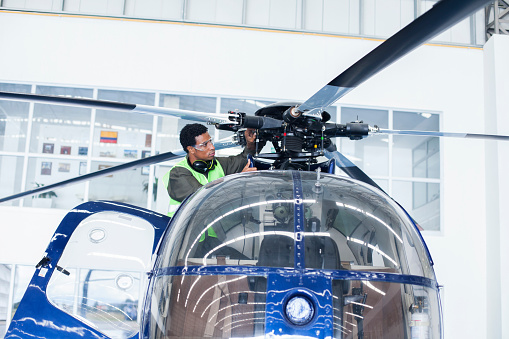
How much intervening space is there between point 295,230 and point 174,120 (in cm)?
927

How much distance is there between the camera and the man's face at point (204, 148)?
373 cm

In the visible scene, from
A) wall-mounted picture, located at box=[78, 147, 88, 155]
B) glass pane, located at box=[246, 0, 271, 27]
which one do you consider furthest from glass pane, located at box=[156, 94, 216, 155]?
glass pane, located at box=[246, 0, 271, 27]

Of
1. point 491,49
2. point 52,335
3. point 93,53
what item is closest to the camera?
point 52,335

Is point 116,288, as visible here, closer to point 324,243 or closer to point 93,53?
point 324,243

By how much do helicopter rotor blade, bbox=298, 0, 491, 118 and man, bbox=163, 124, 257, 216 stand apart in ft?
3.75

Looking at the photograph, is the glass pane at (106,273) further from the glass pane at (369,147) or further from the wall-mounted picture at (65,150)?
the wall-mounted picture at (65,150)

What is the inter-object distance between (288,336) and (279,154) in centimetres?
154

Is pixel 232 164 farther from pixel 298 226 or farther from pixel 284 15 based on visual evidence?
pixel 284 15

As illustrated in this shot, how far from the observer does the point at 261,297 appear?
6.93 ft

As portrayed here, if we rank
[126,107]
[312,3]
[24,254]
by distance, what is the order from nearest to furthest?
1. [126,107]
2. [24,254]
3. [312,3]

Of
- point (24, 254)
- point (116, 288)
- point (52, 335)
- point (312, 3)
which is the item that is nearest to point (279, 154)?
point (116, 288)

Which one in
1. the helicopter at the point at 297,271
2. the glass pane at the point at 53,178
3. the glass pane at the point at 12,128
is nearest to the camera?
the helicopter at the point at 297,271

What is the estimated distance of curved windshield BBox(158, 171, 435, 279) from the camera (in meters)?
2.27

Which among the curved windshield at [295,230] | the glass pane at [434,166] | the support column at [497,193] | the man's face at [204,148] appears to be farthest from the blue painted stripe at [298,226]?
the glass pane at [434,166]
